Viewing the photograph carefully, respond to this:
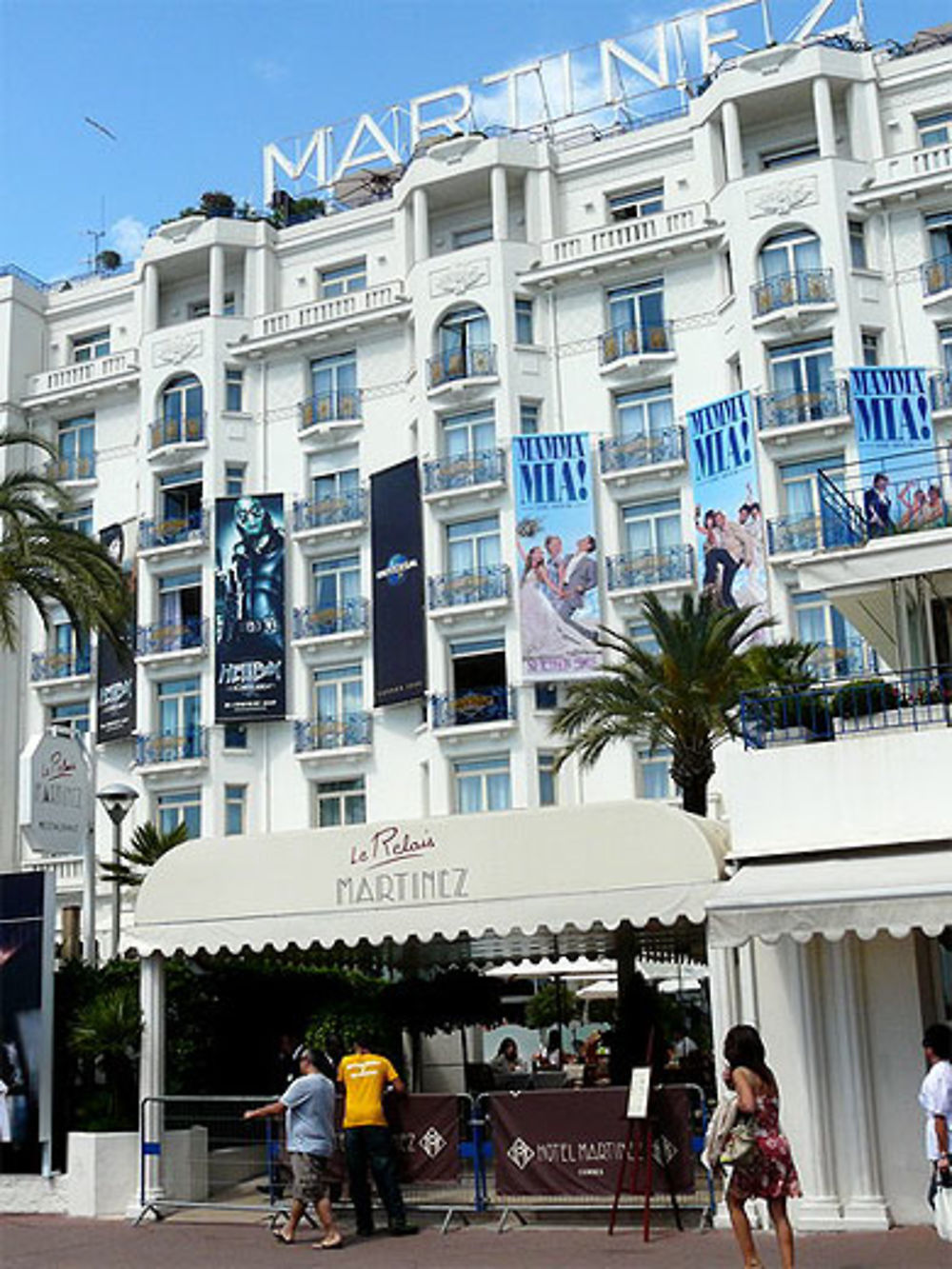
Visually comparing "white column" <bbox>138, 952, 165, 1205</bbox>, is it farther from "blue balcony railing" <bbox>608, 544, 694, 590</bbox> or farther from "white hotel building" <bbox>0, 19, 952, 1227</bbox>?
"blue balcony railing" <bbox>608, 544, 694, 590</bbox>

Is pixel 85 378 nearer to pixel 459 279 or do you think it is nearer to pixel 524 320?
pixel 459 279

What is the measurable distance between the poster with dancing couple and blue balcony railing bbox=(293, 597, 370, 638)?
9832mm

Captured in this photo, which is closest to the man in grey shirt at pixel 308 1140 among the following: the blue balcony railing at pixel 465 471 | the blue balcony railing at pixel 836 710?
the blue balcony railing at pixel 836 710

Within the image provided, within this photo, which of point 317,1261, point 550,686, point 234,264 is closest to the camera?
point 317,1261

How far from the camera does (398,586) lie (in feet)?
139

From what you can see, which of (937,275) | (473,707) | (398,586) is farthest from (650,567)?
(937,275)

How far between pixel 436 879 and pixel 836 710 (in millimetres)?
4467

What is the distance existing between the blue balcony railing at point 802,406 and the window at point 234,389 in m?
16.9

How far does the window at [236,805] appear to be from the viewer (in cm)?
4369

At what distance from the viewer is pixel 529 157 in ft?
145

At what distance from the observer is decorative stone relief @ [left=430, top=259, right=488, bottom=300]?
141ft

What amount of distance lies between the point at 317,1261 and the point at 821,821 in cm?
603

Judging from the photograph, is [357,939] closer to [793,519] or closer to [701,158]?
[793,519]

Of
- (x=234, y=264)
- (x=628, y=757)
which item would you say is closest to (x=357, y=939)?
(x=628, y=757)
